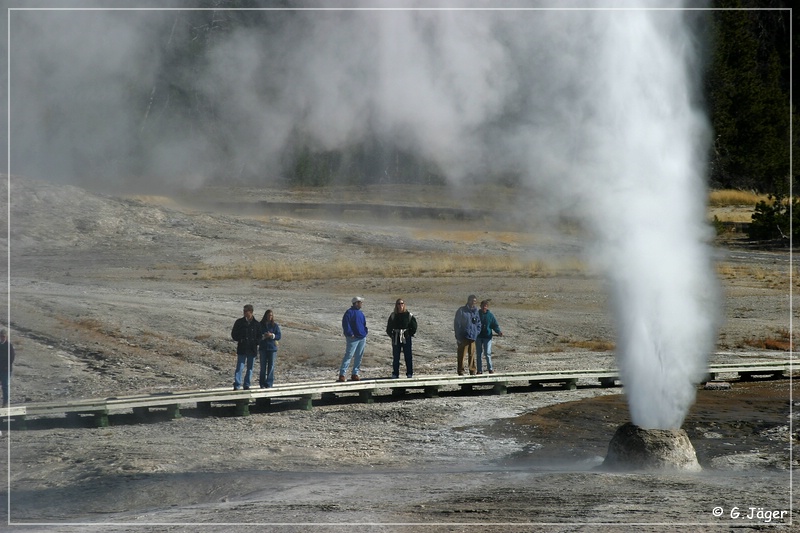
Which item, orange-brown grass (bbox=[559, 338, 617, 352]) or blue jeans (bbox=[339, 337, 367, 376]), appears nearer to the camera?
blue jeans (bbox=[339, 337, 367, 376])

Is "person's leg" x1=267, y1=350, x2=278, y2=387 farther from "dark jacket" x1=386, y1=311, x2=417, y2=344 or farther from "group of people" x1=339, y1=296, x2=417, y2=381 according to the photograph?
"dark jacket" x1=386, y1=311, x2=417, y2=344

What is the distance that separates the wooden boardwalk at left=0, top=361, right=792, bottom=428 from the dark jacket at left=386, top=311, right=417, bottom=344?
0.74 meters

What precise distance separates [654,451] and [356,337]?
626 cm

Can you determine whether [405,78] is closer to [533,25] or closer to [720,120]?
[533,25]

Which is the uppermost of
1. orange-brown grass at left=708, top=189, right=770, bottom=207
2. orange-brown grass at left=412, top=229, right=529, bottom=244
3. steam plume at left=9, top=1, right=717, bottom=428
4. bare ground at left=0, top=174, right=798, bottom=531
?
orange-brown grass at left=708, top=189, right=770, bottom=207

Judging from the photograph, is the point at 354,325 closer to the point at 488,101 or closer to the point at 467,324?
the point at 467,324

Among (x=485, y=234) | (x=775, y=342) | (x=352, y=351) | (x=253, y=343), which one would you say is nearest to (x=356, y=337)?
(x=352, y=351)

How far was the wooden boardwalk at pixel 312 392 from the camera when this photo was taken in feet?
42.3

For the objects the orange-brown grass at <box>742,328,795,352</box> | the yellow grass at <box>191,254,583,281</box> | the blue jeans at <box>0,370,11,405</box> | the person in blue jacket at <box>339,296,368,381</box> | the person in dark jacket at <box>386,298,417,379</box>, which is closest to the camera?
the blue jeans at <box>0,370,11,405</box>

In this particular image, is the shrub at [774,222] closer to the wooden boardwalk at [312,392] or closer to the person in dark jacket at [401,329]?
the wooden boardwalk at [312,392]

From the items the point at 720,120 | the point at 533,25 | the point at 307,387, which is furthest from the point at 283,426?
the point at 720,120

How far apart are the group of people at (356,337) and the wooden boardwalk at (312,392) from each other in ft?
1.25

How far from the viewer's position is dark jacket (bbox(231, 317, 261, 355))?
48.2ft

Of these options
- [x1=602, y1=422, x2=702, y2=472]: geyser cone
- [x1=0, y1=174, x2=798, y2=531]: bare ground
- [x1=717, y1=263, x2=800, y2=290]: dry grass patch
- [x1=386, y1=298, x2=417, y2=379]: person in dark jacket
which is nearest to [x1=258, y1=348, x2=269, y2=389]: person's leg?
[x1=0, y1=174, x2=798, y2=531]: bare ground
